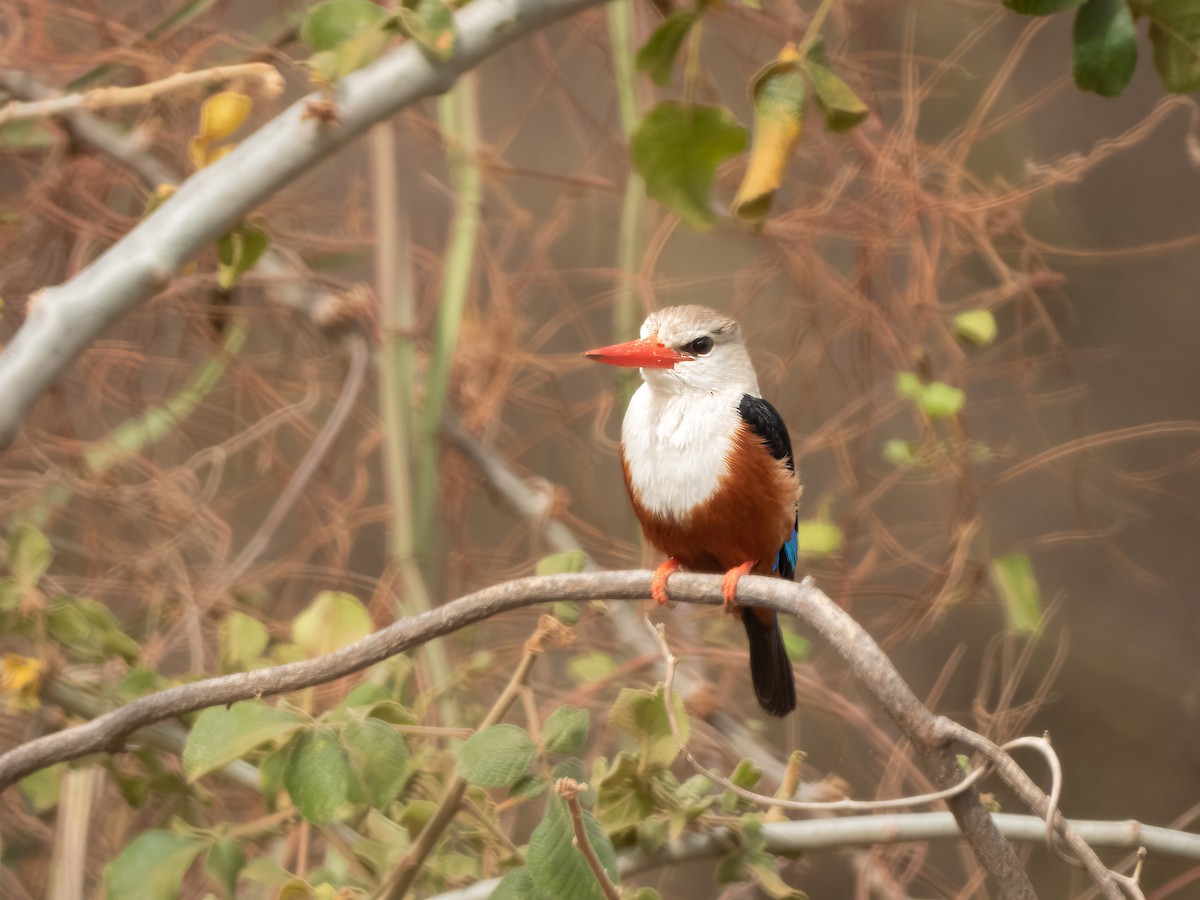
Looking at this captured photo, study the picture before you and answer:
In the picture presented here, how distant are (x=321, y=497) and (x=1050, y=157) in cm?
119

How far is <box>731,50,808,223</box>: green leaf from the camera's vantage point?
37.1 inches

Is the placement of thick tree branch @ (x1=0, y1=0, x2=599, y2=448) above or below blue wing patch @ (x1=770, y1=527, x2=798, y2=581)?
above

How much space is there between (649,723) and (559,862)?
0.61 feet

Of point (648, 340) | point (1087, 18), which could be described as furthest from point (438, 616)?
point (1087, 18)

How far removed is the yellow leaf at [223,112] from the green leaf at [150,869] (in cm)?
66

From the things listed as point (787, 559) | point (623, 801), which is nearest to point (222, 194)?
point (623, 801)

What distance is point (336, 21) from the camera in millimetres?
1058

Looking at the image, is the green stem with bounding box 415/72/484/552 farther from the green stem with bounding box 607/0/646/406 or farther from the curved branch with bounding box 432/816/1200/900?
the curved branch with bounding box 432/816/1200/900

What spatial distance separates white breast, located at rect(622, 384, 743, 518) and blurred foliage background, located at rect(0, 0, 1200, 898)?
34 cm

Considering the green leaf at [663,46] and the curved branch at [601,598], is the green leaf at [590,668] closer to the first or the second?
the curved branch at [601,598]

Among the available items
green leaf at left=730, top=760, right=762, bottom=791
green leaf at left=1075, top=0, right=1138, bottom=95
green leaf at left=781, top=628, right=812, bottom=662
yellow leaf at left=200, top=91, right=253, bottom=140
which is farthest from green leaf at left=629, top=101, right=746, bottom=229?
green leaf at left=781, top=628, right=812, bottom=662

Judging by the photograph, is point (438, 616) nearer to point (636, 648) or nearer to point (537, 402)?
point (636, 648)

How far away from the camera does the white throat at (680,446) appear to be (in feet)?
3.71

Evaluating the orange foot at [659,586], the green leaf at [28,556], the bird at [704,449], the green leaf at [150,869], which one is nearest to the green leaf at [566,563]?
the orange foot at [659,586]
